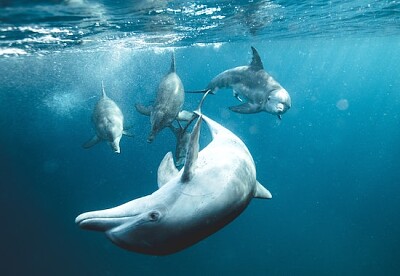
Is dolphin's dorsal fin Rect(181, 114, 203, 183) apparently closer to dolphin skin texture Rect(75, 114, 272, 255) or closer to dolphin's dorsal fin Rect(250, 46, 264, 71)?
dolphin skin texture Rect(75, 114, 272, 255)

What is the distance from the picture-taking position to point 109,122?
10844 millimetres

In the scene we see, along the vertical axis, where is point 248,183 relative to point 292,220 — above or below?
above

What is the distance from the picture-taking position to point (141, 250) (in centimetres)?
346

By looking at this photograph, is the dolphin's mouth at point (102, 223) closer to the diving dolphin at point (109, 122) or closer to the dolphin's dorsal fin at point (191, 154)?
the dolphin's dorsal fin at point (191, 154)

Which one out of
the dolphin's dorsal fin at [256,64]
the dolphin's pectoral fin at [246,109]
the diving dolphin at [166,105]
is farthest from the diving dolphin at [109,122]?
the dolphin's dorsal fin at [256,64]

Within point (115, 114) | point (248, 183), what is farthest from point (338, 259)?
point (248, 183)

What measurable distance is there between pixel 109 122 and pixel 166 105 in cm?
327

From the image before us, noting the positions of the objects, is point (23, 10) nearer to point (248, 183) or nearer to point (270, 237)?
point (248, 183)

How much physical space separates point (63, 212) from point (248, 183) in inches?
1225

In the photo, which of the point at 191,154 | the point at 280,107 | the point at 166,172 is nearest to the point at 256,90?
the point at 280,107

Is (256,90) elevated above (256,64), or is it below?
below

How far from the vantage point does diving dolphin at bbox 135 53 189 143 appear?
8336 mm

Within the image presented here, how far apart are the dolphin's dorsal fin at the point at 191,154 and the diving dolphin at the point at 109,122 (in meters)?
6.62

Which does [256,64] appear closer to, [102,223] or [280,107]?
[280,107]
